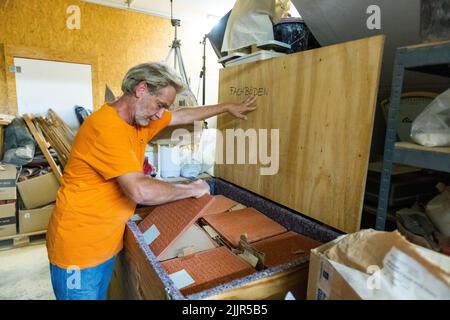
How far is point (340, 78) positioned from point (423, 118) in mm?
289

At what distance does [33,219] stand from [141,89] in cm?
247

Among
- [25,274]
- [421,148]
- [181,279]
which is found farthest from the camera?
[25,274]

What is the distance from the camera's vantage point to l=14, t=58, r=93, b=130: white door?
147 inches

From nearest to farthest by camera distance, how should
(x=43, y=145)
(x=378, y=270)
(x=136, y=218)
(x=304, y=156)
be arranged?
(x=378, y=270), (x=304, y=156), (x=136, y=218), (x=43, y=145)

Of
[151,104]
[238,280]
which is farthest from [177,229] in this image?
[151,104]

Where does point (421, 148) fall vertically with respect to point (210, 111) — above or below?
below

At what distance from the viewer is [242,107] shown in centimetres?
140

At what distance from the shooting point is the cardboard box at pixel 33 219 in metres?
2.71

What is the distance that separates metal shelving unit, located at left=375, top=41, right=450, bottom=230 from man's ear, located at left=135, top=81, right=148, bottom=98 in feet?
2.82

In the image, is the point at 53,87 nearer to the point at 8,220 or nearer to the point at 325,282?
the point at 8,220

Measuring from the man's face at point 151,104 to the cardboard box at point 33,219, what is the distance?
2141mm

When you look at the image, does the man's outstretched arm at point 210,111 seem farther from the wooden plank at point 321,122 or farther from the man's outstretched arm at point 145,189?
the man's outstretched arm at point 145,189

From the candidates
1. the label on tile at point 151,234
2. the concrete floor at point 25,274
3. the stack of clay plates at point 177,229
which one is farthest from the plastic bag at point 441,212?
the concrete floor at point 25,274
